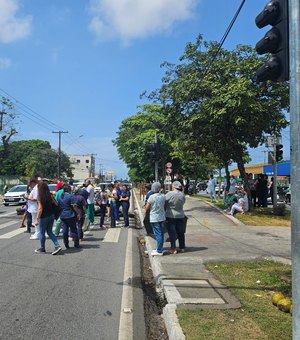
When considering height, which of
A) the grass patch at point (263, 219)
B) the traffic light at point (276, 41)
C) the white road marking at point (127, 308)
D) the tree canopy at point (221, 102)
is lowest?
the white road marking at point (127, 308)

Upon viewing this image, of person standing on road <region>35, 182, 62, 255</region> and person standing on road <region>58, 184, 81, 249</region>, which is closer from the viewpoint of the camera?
person standing on road <region>35, 182, 62, 255</region>

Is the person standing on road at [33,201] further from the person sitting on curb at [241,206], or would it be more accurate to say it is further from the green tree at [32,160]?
the green tree at [32,160]

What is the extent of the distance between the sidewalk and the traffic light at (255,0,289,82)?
9.80ft

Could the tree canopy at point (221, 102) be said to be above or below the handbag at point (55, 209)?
above

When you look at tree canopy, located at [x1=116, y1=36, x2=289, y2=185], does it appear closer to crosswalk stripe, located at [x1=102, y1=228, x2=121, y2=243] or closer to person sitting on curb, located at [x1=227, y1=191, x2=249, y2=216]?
person sitting on curb, located at [x1=227, y1=191, x2=249, y2=216]

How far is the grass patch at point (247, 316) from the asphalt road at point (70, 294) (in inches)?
30.4

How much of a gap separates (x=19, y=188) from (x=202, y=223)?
20.7 meters

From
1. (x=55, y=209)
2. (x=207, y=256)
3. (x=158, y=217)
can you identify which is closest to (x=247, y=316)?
(x=207, y=256)

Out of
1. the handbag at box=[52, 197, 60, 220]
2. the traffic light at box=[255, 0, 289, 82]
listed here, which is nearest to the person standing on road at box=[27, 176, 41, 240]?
the handbag at box=[52, 197, 60, 220]

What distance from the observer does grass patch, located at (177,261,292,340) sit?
4.77 m

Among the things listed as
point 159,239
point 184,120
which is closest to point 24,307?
point 159,239

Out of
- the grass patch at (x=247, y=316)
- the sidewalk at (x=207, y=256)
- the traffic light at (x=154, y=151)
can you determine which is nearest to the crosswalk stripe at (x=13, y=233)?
the sidewalk at (x=207, y=256)

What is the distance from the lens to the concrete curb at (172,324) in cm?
471

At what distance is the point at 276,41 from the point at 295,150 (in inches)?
54.7
